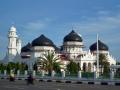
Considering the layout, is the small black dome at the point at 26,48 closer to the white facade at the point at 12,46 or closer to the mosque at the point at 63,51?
the mosque at the point at 63,51

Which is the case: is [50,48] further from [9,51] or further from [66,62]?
[9,51]

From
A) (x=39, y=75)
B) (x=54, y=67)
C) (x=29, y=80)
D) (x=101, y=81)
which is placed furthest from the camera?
(x=54, y=67)

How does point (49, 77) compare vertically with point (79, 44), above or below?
below

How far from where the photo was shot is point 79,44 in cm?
10131

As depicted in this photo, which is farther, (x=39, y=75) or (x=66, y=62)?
(x=66, y=62)

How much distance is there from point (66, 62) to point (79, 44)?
7.25 m

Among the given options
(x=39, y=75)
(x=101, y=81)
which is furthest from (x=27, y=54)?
(x=101, y=81)

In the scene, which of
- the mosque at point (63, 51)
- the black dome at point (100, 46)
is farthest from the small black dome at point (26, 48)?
the black dome at point (100, 46)

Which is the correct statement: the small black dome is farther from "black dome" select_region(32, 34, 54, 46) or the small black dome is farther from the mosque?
"black dome" select_region(32, 34, 54, 46)

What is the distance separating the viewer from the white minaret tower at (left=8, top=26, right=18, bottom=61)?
105 meters

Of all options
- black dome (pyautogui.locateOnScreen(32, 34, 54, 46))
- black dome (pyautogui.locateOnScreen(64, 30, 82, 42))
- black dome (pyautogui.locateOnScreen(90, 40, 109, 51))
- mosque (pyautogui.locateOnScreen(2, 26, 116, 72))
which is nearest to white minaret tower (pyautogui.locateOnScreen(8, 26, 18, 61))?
mosque (pyautogui.locateOnScreen(2, 26, 116, 72))

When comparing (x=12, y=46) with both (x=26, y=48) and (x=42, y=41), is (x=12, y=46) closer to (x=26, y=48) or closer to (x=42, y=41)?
(x=26, y=48)

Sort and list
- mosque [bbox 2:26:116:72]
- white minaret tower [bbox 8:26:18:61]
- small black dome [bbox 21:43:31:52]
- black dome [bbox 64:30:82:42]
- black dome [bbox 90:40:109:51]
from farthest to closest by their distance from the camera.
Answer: small black dome [bbox 21:43:31:52]
white minaret tower [bbox 8:26:18:61]
black dome [bbox 90:40:109:51]
black dome [bbox 64:30:82:42]
mosque [bbox 2:26:116:72]

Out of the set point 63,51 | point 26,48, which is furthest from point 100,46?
point 26,48
